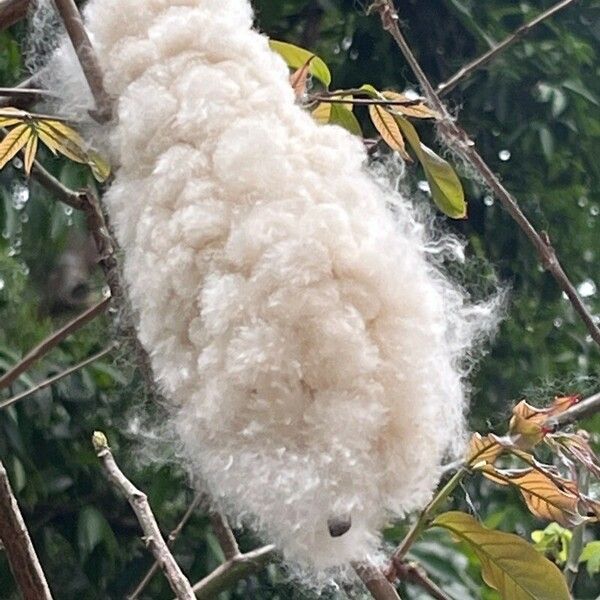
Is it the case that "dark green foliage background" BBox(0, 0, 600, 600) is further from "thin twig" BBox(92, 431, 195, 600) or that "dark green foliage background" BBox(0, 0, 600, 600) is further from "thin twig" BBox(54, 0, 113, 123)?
"thin twig" BBox(54, 0, 113, 123)

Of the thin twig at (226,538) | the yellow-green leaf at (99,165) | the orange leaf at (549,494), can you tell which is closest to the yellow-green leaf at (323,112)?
the yellow-green leaf at (99,165)

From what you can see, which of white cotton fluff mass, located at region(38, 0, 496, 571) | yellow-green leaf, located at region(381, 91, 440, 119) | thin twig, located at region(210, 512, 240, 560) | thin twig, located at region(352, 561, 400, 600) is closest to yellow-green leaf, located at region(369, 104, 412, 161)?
yellow-green leaf, located at region(381, 91, 440, 119)

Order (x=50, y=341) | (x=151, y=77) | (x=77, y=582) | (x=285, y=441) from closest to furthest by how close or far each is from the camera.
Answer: (x=285, y=441) < (x=151, y=77) < (x=50, y=341) < (x=77, y=582)

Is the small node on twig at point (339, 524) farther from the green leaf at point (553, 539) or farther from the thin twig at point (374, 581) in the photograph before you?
the green leaf at point (553, 539)

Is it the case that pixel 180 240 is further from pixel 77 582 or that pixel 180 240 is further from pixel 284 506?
pixel 77 582

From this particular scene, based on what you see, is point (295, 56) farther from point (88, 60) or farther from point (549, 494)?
point (549, 494)

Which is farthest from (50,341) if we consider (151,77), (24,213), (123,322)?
(24,213)
